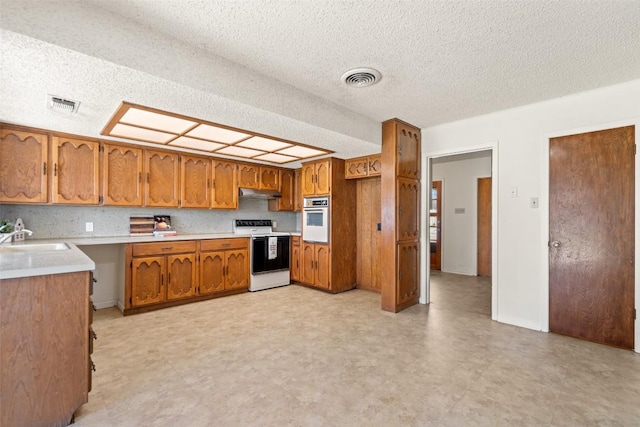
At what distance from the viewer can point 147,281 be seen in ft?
11.9

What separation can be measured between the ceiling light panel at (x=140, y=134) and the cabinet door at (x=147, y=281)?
1437 millimetres

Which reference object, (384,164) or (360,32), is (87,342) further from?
(384,164)

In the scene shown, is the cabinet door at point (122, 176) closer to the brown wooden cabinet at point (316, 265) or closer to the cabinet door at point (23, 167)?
the cabinet door at point (23, 167)

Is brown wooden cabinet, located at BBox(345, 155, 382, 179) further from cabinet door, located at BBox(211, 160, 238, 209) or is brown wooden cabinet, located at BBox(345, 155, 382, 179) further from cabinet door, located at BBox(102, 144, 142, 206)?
cabinet door, located at BBox(102, 144, 142, 206)

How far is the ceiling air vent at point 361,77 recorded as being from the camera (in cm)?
241

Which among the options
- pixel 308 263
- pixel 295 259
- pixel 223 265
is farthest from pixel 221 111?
pixel 295 259

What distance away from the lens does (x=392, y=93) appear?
2871 mm

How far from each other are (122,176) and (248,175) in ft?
5.74

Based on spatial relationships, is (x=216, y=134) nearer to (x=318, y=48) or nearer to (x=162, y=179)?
(x=162, y=179)

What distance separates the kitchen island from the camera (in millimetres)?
1499

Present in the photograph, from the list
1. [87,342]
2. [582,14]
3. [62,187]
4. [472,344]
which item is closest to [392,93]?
[582,14]

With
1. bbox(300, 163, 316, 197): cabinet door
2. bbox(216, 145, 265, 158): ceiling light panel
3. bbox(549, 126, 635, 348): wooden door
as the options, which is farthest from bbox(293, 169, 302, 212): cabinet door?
bbox(549, 126, 635, 348): wooden door

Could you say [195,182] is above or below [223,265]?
above

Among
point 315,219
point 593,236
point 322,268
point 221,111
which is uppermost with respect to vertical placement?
point 221,111
